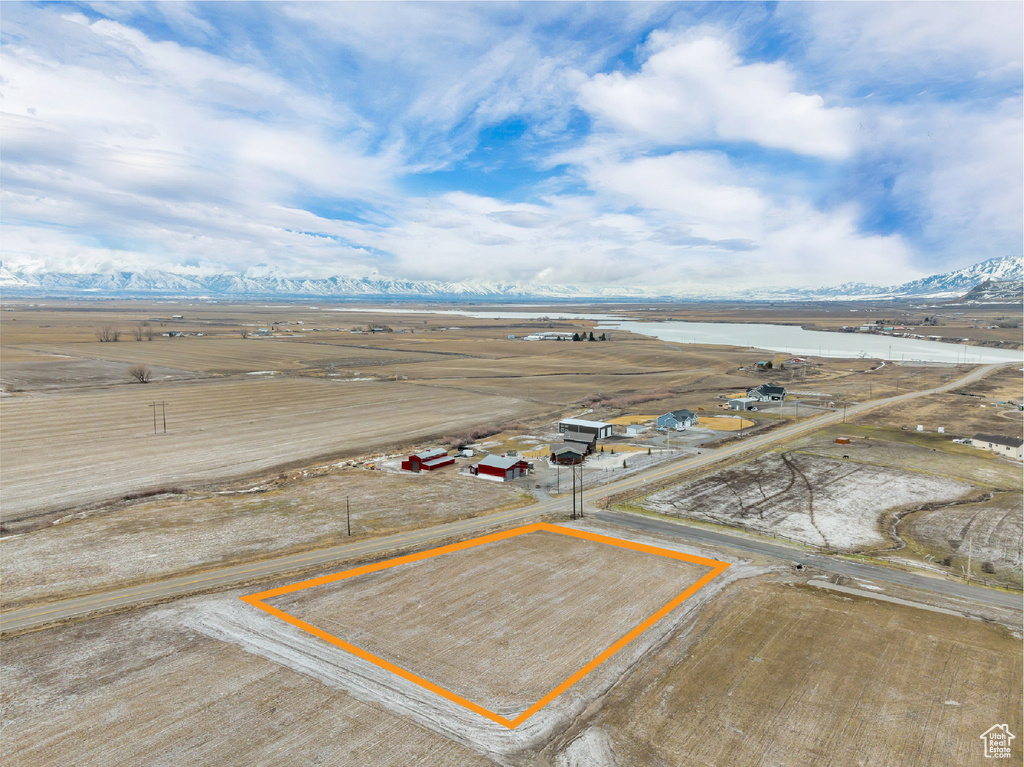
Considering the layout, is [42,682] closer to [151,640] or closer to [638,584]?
[151,640]

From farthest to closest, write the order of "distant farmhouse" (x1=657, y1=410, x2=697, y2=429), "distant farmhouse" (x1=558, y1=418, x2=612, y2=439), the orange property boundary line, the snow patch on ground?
1. "distant farmhouse" (x1=657, y1=410, x2=697, y2=429)
2. "distant farmhouse" (x1=558, y1=418, x2=612, y2=439)
3. the orange property boundary line
4. the snow patch on ground

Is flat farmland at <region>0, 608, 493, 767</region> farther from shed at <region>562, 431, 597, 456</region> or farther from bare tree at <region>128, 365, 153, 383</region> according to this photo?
bare tree at <region>128, 365, 153, 383</region>

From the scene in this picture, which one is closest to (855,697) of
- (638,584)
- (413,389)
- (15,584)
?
(638,584)

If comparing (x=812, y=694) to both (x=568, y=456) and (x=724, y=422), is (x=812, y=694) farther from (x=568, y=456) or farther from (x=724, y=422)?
(x=724, y=422)

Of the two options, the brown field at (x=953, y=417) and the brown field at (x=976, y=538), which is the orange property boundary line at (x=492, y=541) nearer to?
the brown field at (x=976, y=538)

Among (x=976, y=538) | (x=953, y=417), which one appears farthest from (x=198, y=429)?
(x=953, y=417)

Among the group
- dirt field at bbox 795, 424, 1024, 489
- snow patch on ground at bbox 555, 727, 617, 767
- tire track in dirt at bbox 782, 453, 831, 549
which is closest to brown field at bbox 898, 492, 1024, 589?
tire track in dirt at bbox 782, 453, 831, 549
